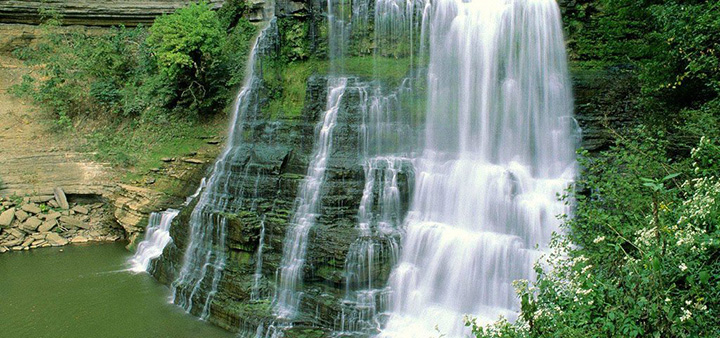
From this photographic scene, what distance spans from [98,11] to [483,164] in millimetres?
21112

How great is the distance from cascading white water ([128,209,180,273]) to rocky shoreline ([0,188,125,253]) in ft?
8.20

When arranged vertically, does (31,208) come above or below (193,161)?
below


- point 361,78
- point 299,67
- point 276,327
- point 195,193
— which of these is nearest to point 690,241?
point 276,327

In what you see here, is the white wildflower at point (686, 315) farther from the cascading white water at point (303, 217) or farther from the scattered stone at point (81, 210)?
the scattered stone at point (81, 210)

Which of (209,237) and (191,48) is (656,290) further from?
(191,48)

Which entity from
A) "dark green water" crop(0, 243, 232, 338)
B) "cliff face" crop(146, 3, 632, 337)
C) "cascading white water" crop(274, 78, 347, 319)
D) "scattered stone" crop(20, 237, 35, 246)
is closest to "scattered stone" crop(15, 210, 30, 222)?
"scattered stone" crop(20, 237, 35, 246)

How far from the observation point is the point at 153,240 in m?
16.4

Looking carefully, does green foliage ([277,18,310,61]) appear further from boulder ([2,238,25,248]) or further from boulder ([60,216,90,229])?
boulder ([2,238,25,248])

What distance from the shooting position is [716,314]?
170 inches

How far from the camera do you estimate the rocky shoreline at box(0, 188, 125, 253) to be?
56.3 ft

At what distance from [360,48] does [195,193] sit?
7358 mm

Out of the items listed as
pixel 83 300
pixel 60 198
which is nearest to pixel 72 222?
pixel 60 198

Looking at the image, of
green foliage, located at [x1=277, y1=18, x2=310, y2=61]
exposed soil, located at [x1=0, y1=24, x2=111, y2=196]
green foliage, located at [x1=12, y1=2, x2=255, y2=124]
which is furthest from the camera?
green foliage, located at [x1=12, y1=2, x2=255, y2=124]

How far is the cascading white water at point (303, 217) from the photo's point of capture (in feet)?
39.3
